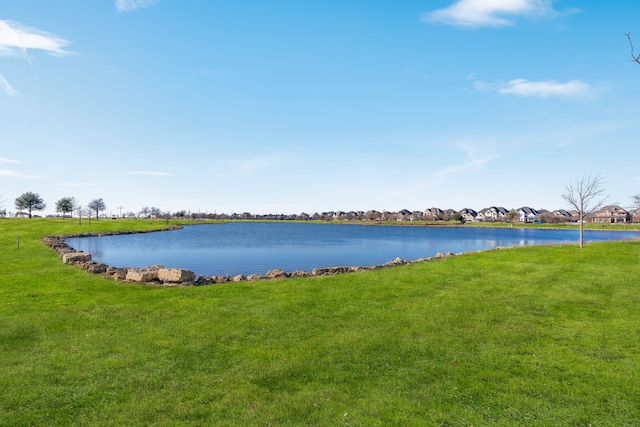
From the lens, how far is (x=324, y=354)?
31.8ft

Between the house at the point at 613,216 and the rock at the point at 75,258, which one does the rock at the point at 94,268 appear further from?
the house at the point at 613,216

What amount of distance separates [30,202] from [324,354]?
14531cm

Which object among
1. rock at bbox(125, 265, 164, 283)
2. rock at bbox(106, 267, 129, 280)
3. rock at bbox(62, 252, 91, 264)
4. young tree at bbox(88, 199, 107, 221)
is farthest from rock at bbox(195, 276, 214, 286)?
young tree at bbox(88, 199, 107, 221)

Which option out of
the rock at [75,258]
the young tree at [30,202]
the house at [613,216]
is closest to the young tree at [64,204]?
the young tree at [30,202]

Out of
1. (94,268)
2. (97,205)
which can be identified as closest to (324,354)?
(94,268)

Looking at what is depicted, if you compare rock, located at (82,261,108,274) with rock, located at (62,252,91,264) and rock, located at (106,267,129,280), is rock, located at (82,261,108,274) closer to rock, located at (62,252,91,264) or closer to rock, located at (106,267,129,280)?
rock, located at (106,267,129,280)

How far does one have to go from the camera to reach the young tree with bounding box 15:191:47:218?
119m

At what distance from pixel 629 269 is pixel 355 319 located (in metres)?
18.1

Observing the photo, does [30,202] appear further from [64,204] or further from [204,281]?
[204,281]

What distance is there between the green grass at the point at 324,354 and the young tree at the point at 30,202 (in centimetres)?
12925

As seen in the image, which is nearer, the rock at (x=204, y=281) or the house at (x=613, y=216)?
the rock at (x=204, y=281)

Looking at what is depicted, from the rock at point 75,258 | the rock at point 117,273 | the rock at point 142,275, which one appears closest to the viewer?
the rock at point 142,275

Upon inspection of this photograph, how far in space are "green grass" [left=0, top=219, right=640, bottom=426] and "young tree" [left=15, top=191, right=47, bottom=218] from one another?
129 meters

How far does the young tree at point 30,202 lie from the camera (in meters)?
119
